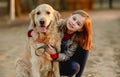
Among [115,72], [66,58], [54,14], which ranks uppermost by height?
[54,14]

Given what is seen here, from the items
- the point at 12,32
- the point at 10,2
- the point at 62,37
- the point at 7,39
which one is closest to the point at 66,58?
the point at 62,37

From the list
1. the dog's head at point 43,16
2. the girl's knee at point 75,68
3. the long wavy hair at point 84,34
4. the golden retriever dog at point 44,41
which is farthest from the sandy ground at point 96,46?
the dog's head at point 43,16

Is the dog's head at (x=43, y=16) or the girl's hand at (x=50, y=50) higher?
the dog's head at (x=43, y=16)

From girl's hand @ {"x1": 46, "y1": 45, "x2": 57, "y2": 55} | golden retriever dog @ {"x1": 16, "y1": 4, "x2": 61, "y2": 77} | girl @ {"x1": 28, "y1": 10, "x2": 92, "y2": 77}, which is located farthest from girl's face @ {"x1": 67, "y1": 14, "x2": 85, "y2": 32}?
girl's hand @ {"x1": 46, "y1": 45, "x2": 57, "y2": 55}

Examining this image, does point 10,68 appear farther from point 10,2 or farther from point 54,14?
point 10,2

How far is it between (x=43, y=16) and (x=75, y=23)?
406 millimetres

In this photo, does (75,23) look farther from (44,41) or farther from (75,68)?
(75,68)

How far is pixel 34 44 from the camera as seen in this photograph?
5066 millimetres

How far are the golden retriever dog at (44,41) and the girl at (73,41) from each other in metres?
0.07

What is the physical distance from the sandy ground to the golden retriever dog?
4.78 ft

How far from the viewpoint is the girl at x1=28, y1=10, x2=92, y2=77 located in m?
5.07

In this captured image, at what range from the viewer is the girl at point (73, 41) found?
5074mm

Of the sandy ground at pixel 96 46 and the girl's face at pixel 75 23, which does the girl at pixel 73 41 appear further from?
the sandy ground at pixel 96 46

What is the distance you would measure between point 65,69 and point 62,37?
476mm
